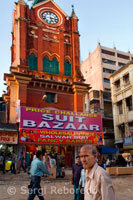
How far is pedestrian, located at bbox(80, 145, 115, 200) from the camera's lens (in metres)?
2.53

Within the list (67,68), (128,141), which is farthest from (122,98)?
(67,68)

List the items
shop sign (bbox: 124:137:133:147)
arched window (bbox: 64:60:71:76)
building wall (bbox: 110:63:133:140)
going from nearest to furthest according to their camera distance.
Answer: shop sign (bbox: 124:137:133:147) < arched window (bbox: 64:60:71:76) < building wall (bbox: 110:63:133:140)

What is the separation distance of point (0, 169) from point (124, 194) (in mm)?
12937

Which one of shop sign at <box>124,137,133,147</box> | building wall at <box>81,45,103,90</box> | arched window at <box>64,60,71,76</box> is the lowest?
shop sign at <box>124,137,133,147</box>

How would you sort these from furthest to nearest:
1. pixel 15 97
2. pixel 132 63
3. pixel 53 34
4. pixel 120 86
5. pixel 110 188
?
pixel 120 86
pixel 132 63
pixel 53 34
pixel 15 97
pixel 110 188

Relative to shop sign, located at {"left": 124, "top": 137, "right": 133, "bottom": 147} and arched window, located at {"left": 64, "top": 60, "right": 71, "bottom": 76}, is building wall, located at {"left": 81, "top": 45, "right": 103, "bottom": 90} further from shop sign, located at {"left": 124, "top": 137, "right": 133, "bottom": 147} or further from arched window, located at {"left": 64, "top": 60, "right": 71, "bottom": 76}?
shop sign, located at {"left": 124, "top": 137, "right": 133, "bottom": 147}

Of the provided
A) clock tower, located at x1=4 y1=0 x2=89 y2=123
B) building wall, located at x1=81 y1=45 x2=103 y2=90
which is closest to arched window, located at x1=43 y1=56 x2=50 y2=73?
clock tower, located at x1=4 y1=0 x2=89 y2=123

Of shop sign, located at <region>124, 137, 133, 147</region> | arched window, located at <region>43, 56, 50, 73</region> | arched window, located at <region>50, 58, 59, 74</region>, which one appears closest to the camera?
arched window, located at <region>43, 56, 50, 73</region>

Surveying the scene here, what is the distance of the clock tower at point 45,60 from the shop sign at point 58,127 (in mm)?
2553

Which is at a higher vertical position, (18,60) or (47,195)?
(18,60)

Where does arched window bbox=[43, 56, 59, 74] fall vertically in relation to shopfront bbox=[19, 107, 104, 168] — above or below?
above

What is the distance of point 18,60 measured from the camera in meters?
25.2

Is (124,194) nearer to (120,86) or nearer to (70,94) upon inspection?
(70,94)

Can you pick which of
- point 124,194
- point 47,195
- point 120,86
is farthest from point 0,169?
point 120,86
